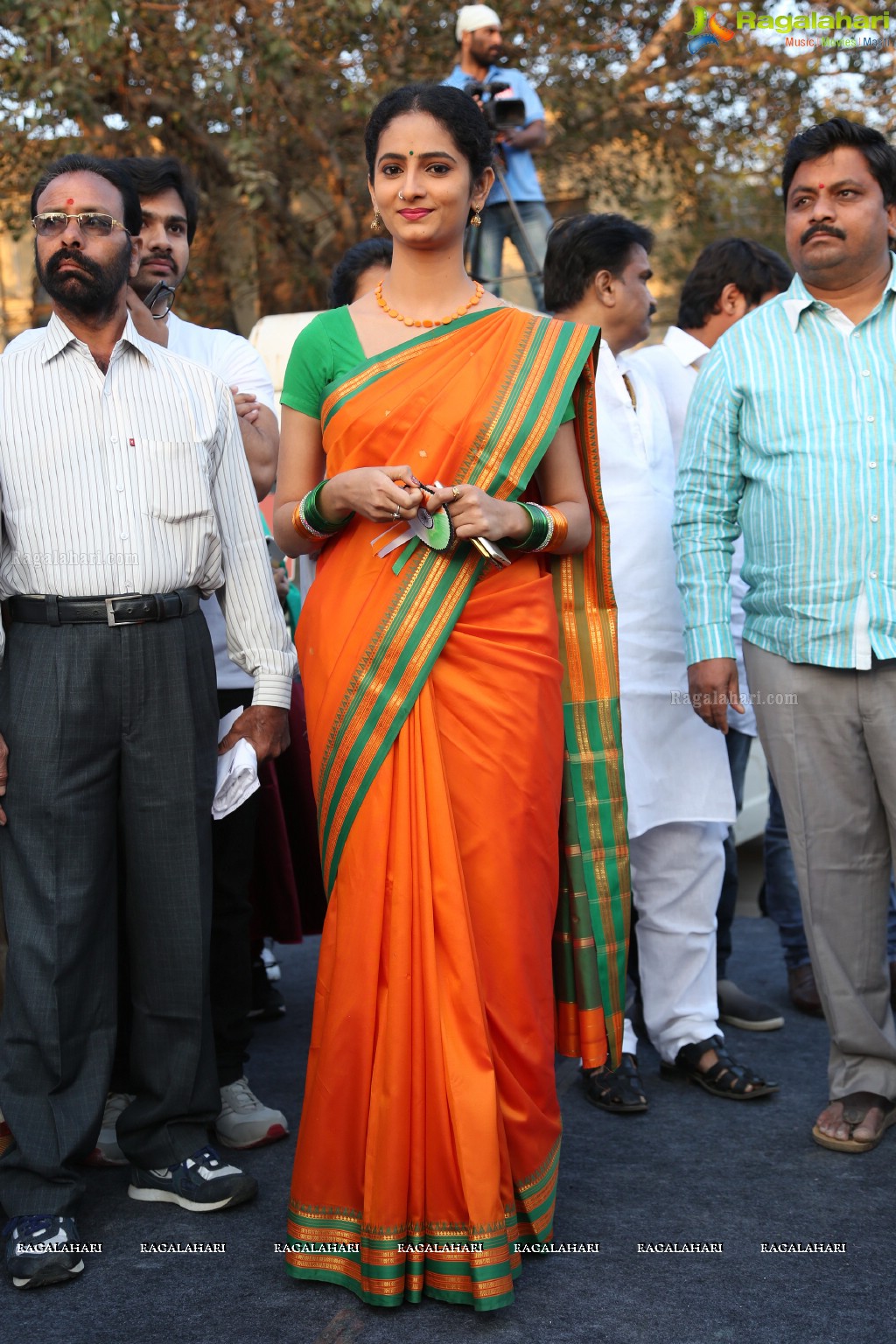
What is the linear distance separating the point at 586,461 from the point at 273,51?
6113 millimetres

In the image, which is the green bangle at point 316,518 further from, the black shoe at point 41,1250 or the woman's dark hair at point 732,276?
the woman's dark hair at point 732,276

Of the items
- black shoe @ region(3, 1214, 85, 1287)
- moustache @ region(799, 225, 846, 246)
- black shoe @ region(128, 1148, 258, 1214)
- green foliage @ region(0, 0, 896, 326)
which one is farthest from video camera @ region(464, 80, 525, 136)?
black shoe @ region(3, 1214, 85, 1287)

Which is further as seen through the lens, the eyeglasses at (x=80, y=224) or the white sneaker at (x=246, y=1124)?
the white sneaker at (x=246, y=1124)

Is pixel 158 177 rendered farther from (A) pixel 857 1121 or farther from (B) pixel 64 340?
(A) pixel 857 1121

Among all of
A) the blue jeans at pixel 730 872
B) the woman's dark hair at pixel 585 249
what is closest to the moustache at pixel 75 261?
the woman's dark hair at pixel 585 249

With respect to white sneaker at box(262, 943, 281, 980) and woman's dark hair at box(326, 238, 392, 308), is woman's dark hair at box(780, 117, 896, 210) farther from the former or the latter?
white sneaker at box(262, 943, 281, 980)

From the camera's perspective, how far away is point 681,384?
4.10 metres

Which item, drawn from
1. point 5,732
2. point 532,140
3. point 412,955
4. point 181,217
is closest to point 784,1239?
point 412,955

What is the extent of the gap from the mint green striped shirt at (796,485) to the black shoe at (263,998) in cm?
180

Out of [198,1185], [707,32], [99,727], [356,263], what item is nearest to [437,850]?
[99,727]

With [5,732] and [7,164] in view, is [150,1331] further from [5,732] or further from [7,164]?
[7,164]

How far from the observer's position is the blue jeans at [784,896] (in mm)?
4531

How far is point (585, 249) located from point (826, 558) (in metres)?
1.16

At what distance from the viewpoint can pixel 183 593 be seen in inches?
114
